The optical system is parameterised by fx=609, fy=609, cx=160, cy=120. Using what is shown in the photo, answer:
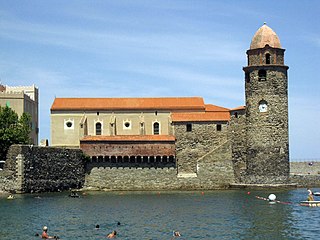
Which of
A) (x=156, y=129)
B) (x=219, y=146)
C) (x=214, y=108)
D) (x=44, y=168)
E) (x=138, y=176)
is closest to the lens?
(x=44, y=168)

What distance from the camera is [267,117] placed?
201ft

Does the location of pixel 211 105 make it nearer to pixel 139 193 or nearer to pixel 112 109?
pixel 112 109

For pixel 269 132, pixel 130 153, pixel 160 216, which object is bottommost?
pixel 160 216

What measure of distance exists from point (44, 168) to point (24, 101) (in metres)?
22.6

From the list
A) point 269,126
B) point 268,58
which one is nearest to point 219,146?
point 269,126

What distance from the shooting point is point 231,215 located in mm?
40188

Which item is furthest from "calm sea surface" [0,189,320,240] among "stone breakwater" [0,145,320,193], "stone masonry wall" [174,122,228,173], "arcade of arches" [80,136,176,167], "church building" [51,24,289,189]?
"stone masonry wall" [174,122,228,173]

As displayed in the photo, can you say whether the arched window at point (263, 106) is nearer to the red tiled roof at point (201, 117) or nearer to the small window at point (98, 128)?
the red tiled roof at point (201, 117)

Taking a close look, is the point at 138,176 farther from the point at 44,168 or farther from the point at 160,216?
the point at 160,216

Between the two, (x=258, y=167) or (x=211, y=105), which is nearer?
(x=258, y=167)

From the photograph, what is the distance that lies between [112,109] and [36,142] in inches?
784

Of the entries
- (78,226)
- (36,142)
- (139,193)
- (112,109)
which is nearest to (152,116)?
(112,109)

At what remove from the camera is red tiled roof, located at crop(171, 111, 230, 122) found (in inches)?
2515

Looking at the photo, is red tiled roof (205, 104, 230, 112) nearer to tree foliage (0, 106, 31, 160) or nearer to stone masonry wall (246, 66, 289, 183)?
stone masonry wall (246, 66, 289, 183)
